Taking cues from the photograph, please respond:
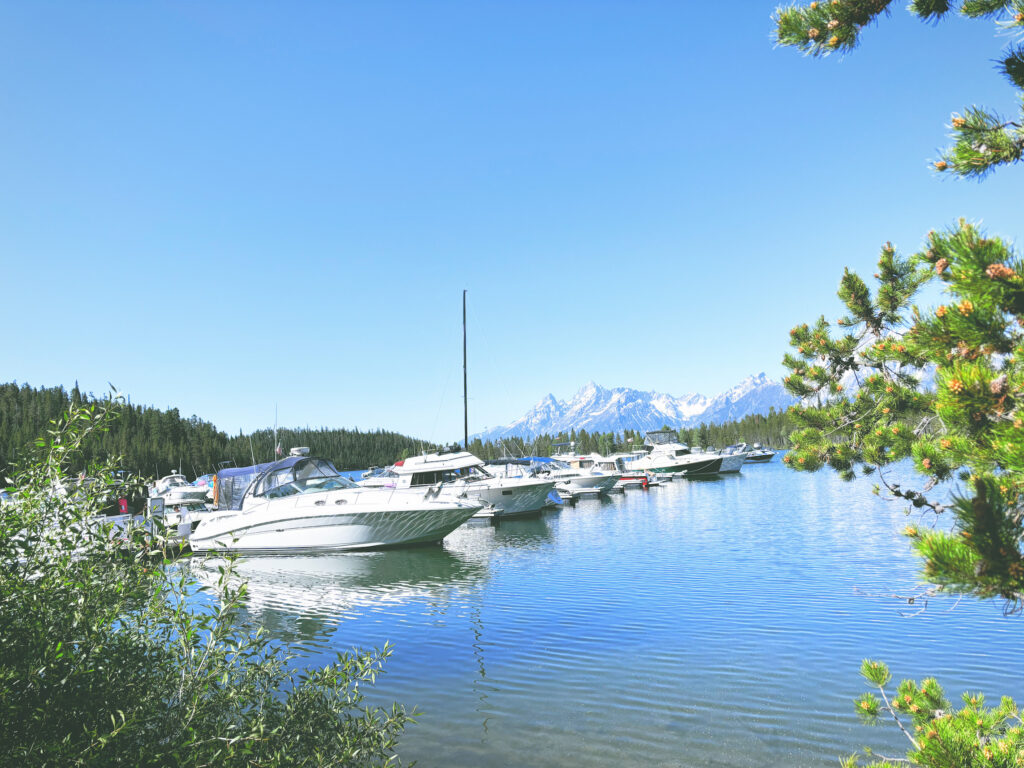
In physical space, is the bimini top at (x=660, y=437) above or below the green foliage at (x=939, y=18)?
below

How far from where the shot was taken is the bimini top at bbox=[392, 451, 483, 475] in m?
32.5

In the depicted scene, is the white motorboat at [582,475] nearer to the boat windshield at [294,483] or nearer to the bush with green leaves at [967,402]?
the boat windshield at [294,483]

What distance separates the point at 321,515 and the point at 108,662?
1864 cm

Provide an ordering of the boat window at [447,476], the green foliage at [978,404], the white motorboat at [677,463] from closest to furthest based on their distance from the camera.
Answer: the green foliage at [978,404] → the boat window at [447,476] → the white motorboat at [677,463]

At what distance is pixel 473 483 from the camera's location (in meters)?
34.6

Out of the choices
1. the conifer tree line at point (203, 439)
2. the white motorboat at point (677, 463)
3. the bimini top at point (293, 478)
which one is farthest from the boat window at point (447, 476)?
the conifer tree line at point (203, 439)

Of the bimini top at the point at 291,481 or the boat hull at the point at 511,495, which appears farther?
the boat hull at the point at 511,495

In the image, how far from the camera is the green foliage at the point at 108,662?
11.6ft

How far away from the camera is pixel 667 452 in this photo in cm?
7406

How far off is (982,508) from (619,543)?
78.4 feet

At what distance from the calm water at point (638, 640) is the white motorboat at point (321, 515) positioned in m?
0.75

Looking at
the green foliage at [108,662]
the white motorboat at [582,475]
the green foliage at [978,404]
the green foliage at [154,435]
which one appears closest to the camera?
the green foliage at [978,404]

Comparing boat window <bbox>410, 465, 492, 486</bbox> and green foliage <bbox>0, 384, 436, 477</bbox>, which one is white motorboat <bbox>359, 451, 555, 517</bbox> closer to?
boat window <bbox>410, 465, 492, 486</bbox>

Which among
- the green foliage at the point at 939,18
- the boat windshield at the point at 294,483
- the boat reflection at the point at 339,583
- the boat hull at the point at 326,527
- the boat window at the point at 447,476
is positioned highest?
the green foliage at the point at 939,18
